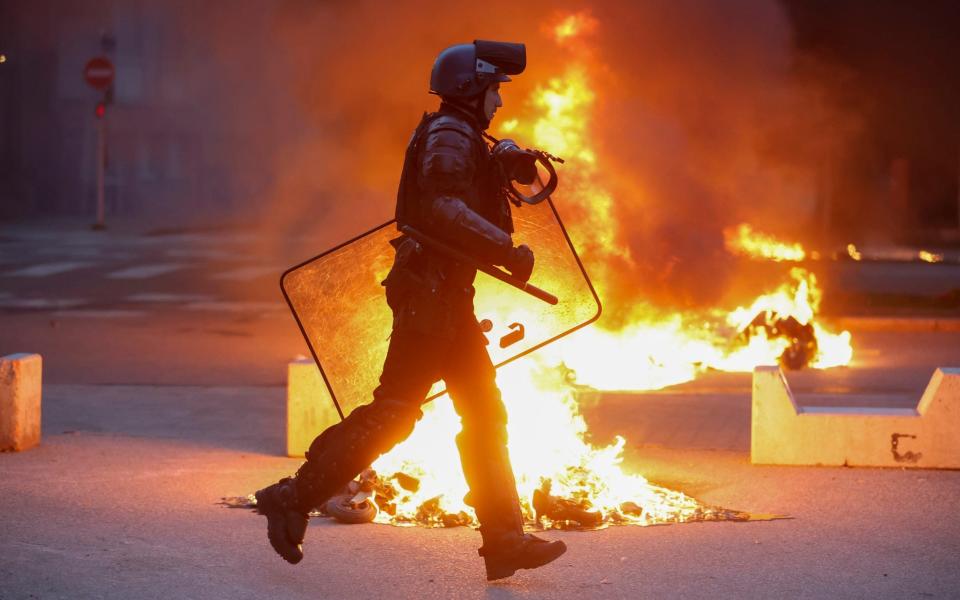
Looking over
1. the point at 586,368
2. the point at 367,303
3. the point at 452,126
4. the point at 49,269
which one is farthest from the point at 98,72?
the point at 452,126

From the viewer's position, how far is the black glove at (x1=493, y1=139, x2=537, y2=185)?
4766 mm

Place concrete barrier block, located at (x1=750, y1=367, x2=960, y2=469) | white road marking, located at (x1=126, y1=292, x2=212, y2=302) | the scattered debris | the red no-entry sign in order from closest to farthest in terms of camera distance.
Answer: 1. the scattered debris
2. concrete barrier block, located at (x1=750, y1=367, x2=960, y2=469)
3. white road marking, located at (x1=126, y1=292, x2=212, y2=302)
4. the red no-entry sign

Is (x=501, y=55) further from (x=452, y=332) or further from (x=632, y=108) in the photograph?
(x=632, y=108)

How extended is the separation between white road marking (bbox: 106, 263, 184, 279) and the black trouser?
12584 millimetres

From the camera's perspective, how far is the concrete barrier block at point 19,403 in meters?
6.78

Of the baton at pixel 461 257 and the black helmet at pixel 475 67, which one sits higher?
the black helmet at pixel 475 67

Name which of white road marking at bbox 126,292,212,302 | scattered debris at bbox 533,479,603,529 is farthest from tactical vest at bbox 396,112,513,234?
white road marking at bbox 126,292,212,302

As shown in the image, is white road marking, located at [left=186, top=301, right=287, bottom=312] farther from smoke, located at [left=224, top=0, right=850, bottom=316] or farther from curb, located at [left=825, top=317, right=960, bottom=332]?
curb, located at [left=825, top=317, right=960, bottom=332]

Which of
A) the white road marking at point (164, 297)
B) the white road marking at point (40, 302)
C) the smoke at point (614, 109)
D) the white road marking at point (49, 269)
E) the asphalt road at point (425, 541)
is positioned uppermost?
the smoke at point (614, 109)

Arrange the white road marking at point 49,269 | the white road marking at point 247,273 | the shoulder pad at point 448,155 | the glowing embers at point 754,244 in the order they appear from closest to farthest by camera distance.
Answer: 1. the shoulder pad at point 448,155
2. the glowing embers at point 754,244
3. the white road marking at point 49,269
4. the white road marking at point 247,273

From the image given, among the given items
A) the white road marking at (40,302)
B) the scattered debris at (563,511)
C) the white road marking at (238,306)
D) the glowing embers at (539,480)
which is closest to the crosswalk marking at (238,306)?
the white road marking at (238,306)

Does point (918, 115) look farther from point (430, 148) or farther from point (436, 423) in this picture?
point (430, 148)

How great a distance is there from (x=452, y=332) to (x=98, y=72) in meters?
18.8

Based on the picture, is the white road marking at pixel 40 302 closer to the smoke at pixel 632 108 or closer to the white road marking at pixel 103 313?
the white road marking at pixel 103 313
